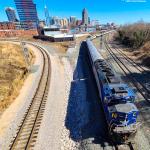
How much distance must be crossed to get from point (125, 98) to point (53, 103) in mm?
9216

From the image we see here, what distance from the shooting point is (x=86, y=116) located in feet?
53.2

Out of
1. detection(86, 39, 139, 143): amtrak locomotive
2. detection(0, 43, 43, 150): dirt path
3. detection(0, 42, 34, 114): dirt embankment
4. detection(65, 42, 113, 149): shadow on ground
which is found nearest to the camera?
detection(86, 39, 139, 143): amtrak locomotive

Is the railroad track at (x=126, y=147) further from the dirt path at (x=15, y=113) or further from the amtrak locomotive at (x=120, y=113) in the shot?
the dirt path at (x=15, y=113)

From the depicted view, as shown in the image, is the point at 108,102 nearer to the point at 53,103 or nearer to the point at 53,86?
the point at 53,103

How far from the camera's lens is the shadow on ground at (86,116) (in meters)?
13.5

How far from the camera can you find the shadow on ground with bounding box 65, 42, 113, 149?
13.5 m

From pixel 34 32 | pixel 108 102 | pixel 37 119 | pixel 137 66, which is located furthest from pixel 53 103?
pixel 34 32

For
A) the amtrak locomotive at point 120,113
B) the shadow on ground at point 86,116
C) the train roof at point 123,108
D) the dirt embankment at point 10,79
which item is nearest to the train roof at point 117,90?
the amtrak locomotive at point 120,113

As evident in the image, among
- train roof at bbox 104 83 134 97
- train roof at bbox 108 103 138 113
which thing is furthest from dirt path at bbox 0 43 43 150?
train roof at bbox 104 83 134 97

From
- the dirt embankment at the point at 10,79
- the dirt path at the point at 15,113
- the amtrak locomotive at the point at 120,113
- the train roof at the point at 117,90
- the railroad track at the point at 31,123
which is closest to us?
the amtrak locomotive at the point at 120,113

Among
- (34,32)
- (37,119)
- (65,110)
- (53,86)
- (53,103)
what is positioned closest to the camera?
(37,119)

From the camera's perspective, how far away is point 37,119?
1619cm

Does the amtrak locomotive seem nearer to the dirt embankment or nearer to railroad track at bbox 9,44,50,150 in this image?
railroad track at bbox 9,44,50,150

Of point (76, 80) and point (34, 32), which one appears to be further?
point (34, 32)
